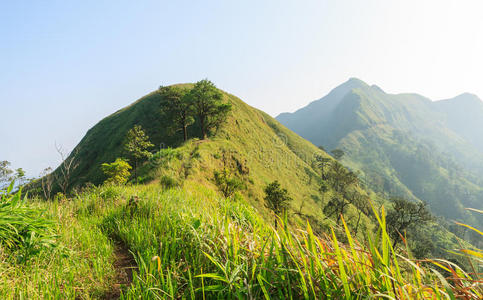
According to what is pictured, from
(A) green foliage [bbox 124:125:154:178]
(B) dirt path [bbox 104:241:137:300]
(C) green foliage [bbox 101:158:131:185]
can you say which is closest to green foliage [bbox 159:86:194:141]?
(A) green foliage [bbox 124:125:154:178]

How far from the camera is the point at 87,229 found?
13.6 feet

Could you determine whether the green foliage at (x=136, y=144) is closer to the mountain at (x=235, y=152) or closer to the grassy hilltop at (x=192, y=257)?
the mountain at (x=235, y=152)

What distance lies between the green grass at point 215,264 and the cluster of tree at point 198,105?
30.7 m

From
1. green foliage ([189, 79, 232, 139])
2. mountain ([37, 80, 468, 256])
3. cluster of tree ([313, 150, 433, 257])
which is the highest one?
green foliage ([189, 79, 232, 139])

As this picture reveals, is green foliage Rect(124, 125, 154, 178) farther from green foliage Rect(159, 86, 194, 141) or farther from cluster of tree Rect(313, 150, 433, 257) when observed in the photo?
cluster of tree Rect(313, 150, 433, 257)

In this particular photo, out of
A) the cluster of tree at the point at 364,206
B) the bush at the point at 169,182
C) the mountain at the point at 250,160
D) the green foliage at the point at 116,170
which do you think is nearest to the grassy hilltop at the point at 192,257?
the bush at the point at 169,182

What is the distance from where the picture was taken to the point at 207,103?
110 feet

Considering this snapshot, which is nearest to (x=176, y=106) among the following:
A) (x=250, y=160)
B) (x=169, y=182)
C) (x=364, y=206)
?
(x=250, y=160)

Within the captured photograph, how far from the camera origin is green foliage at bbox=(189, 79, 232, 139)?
33.5 metres

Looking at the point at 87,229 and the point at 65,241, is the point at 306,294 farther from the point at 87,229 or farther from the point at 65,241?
the point at 87,229

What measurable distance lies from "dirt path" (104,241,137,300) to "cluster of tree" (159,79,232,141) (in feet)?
102

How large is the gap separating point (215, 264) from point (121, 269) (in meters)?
1.72

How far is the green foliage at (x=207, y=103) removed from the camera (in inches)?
1318

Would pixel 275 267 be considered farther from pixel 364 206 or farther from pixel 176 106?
pixel 364 206
